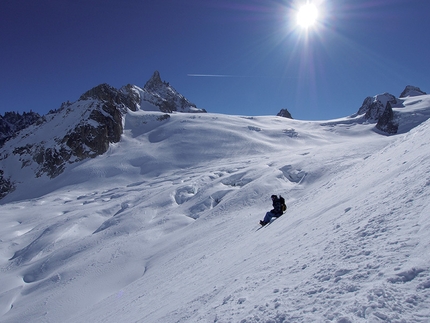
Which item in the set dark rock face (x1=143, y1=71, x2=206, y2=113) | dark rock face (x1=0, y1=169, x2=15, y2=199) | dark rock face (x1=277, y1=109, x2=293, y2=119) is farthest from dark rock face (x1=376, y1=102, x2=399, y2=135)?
dark rock face (x1=143, y1=71, x2=206, y2=113)

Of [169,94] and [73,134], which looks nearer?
[73,134]

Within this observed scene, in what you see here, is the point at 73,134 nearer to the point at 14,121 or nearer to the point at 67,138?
the point at 67,138

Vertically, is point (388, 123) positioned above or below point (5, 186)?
below

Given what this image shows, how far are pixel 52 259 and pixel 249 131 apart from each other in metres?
48.8

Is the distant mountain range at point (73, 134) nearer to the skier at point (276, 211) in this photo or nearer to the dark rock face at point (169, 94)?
the skier at point (276, 211)

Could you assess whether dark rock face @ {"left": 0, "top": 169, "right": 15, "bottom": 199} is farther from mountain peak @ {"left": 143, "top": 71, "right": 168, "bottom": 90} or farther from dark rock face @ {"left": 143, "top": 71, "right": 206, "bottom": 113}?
mountain peak @ {"left": 143, "top": 71, "right": 168, "bottom": 90}

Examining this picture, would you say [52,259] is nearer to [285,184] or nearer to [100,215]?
[100,215]

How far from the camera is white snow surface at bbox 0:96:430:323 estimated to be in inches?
117

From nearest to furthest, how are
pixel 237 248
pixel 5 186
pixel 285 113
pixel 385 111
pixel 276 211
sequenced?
pixel 237 248 < pixel 276 211 < pixel 5 186 < pixel 385 111 < pixel 285 113

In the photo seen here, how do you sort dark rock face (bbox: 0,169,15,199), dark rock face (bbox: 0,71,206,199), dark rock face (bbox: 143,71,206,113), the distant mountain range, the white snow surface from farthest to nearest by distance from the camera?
dark rock face (bbox: 143,71,206,113) < the distant mountain range < dark rock face (bbox: 0,71,206,199) < dark rock face (bbox: 0,169,15,199) < the white snow surface

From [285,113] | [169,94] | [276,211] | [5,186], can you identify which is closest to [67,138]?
[5,186]

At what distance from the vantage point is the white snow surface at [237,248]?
2.96 metres

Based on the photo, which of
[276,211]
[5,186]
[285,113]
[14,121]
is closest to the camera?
[276,211]

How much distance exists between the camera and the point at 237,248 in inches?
320
